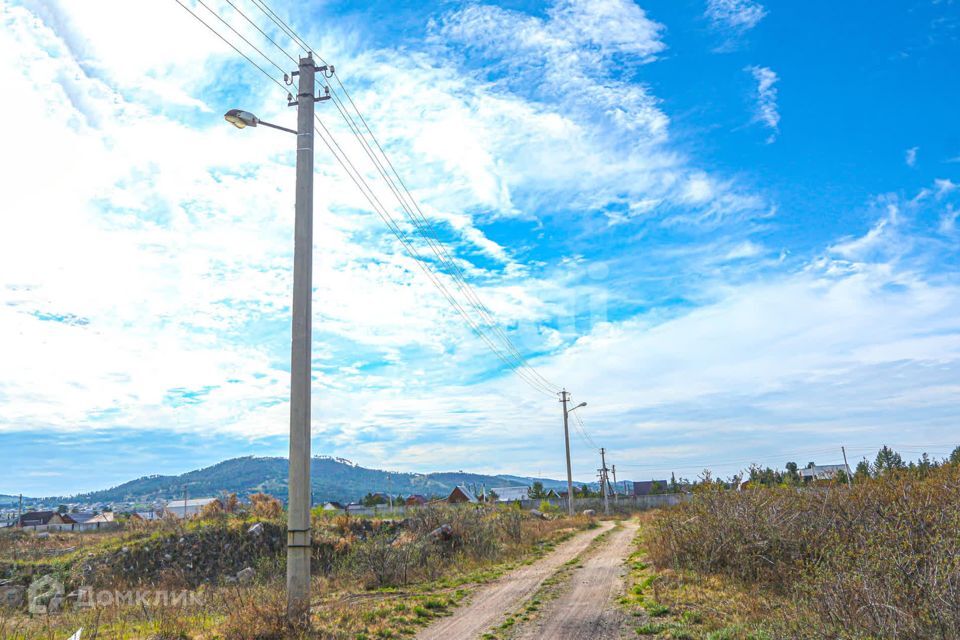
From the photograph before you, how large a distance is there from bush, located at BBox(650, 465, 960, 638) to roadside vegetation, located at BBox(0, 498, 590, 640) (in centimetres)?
515

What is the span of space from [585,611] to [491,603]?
76.2 inches

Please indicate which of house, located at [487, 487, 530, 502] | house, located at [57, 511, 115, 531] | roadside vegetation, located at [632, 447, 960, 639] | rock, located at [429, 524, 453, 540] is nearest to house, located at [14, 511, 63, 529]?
house, located at [57, 511, 115, 531]

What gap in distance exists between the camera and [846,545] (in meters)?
8.84

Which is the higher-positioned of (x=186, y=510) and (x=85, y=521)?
(x=186, y=510)

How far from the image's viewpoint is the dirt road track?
9633mm

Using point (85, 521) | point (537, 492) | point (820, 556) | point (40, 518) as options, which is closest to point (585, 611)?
point (820, 556)

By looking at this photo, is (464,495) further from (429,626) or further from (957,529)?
(957,529)

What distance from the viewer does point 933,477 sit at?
10148 millimetres

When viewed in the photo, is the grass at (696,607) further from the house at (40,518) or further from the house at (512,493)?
the house at (40,518)

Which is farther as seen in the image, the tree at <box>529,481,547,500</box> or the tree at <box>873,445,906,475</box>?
the tree at <box>529,481,547,500</box>

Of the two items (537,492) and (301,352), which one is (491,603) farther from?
(537,492)

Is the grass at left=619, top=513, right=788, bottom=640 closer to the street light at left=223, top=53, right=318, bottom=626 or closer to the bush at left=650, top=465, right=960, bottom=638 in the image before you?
the bush at left=650, top=465, right=960, bottom=638

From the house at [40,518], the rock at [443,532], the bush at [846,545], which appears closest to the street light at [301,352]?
the bush at [846,545]

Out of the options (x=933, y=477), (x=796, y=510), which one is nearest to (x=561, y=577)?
(x=796, y=510)
